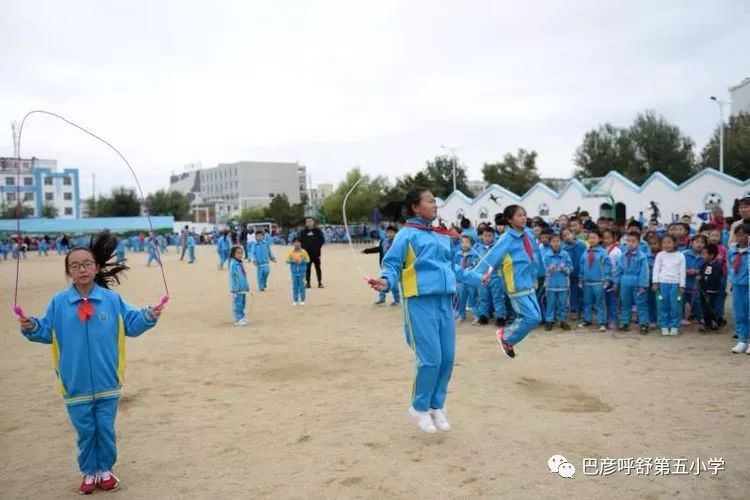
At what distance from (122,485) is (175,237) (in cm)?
6027

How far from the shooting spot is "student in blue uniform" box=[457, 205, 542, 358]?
638cm

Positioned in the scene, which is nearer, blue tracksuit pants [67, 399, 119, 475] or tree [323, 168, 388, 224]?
blue tracksuit pants [67, 399, 119, 475]

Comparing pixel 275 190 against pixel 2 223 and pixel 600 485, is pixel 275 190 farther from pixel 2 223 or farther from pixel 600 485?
pixel 600 485

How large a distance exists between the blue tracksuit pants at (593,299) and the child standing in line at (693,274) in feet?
4.87

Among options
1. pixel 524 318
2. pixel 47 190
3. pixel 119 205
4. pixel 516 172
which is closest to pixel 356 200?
pixel 516 172

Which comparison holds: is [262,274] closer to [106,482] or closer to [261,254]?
[261,254]

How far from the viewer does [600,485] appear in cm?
405

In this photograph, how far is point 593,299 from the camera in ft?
33.3

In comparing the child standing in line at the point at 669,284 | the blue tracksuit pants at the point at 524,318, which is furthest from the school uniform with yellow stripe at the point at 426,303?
the child standing in line at the point at 669,284

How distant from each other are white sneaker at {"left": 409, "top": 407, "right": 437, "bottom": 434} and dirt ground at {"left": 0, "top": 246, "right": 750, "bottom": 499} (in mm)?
79

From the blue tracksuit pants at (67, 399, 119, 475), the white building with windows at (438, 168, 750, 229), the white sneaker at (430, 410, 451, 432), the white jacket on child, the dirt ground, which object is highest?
the white building with windows at (438, 168, 750, 229)

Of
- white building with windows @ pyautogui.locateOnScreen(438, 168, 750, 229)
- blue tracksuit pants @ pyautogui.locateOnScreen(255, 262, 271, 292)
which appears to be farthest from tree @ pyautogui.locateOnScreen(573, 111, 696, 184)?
blue tracksuit pants @ pyautogui.locateOnScreen(255, 262, 271, 292)

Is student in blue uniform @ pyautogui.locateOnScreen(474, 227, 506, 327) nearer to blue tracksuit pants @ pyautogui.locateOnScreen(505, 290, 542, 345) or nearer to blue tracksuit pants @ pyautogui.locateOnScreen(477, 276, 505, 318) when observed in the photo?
blue tracksuit pants @ pyautogui.locateOnScreen(477, 276, 505, 318)

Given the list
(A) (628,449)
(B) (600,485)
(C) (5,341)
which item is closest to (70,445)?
(B) (600,485)
